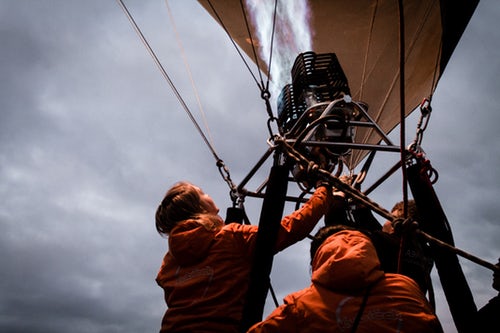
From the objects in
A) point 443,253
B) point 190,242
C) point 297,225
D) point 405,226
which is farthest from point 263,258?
point 443,253

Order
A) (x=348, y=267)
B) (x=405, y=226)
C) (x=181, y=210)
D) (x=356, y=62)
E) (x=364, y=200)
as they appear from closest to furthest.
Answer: (x=348, y=267)
(x=405, y=226)
(x=364, y=200)
(x=181, y=210)
(x=356, y=62)

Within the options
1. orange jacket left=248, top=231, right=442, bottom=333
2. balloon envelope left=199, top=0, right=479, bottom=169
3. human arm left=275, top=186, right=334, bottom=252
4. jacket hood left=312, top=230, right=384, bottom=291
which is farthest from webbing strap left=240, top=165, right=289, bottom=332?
balloon envelope left=199, top=0, right=479, bottom=169

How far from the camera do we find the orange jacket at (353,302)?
1.19 meters

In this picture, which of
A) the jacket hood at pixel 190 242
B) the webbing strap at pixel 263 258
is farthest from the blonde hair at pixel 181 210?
the webbing strap at pixel 263 258

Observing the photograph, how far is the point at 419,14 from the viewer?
4.27 metres

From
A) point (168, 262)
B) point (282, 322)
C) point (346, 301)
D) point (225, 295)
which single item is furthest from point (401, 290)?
point (168, 262)

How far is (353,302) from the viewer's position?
1230 mm

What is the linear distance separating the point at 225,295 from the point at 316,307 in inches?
24.2

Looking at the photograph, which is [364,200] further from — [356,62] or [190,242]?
[356,62]

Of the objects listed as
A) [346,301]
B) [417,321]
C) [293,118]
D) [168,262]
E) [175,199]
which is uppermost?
[293,118]

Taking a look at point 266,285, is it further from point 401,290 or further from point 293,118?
point 293,118

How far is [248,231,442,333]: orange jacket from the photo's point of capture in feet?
3.89

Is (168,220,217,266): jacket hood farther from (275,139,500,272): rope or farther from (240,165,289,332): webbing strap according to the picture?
(275,139,500,272): rope

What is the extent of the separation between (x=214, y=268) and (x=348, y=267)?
0.78 metres
